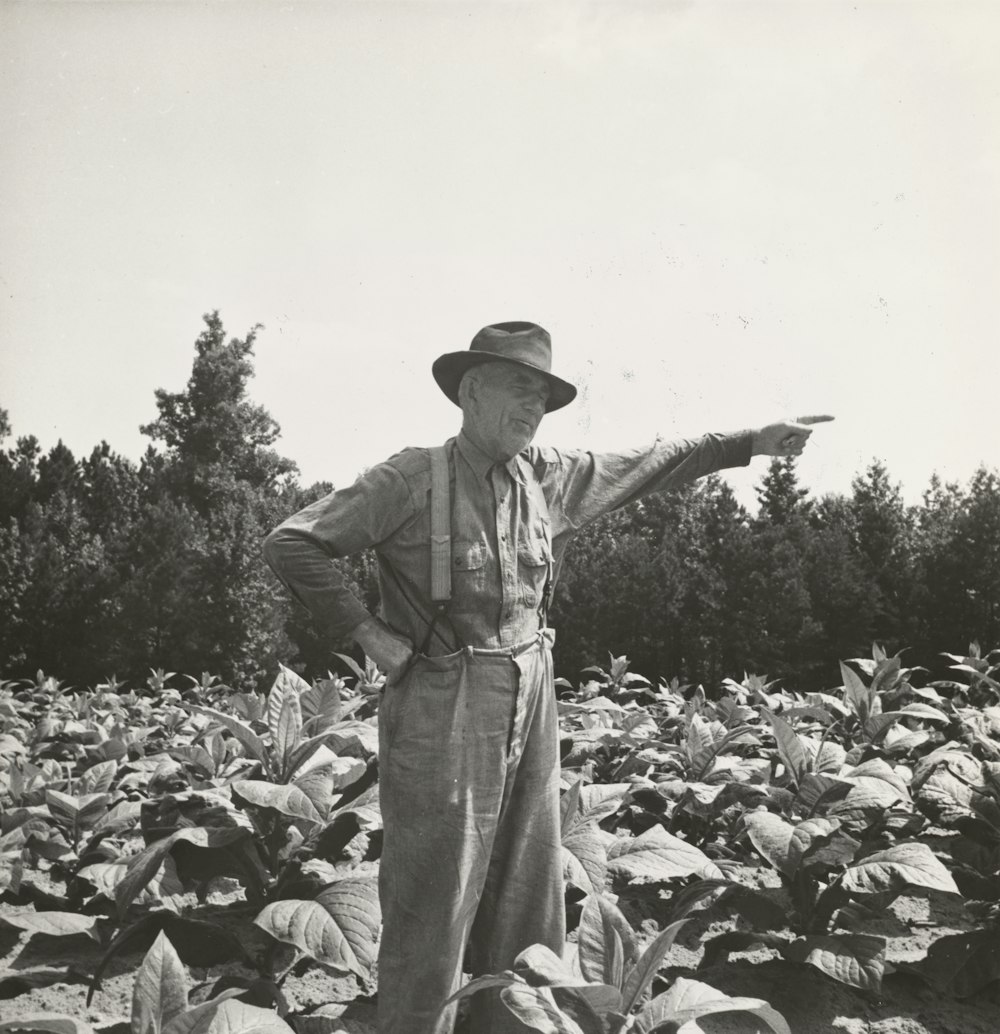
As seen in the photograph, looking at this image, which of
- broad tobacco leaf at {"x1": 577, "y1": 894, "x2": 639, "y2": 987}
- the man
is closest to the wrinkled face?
the man

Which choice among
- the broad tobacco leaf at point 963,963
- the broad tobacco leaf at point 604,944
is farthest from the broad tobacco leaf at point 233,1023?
the broad tobacco leaf at point 963,963

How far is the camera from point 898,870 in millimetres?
2840

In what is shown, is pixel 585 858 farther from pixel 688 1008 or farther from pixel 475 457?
pixel 475 457

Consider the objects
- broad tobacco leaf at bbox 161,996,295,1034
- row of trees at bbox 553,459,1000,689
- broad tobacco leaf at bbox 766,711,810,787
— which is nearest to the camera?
broad tobacco leaf at bbox 161,996,295,1034

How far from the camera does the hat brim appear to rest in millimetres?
2453

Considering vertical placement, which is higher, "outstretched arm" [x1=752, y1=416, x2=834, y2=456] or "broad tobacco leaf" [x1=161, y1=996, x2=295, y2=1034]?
"outstretched arm" [x1=752, y1=416, x2=834, y2=456]

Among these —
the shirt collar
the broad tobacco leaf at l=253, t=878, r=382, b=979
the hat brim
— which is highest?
the hat brim

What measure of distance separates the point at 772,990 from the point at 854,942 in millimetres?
339

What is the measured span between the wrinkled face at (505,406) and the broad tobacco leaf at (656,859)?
1419 mm

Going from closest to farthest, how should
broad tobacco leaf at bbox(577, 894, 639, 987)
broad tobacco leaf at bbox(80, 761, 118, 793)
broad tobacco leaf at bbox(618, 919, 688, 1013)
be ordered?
broad tobacco leaf at bbox(618, 919, 688, 1013), broad tobacco leaf at bbox(577, 894, 639, 987), broad tobacco leaf at bbox(80, 761, 118, 793)

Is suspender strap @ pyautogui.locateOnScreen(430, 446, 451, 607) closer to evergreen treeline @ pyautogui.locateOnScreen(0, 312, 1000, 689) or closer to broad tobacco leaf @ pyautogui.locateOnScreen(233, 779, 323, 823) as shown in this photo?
broad tobacco leaf @ pyautogui.locateOnScreen(233, 779, 323, 823)

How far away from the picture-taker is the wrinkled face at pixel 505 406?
2.48 meters

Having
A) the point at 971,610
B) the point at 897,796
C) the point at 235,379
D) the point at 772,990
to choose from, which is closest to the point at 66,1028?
the point at 772,990

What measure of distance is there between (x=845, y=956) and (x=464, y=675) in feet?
5.16
